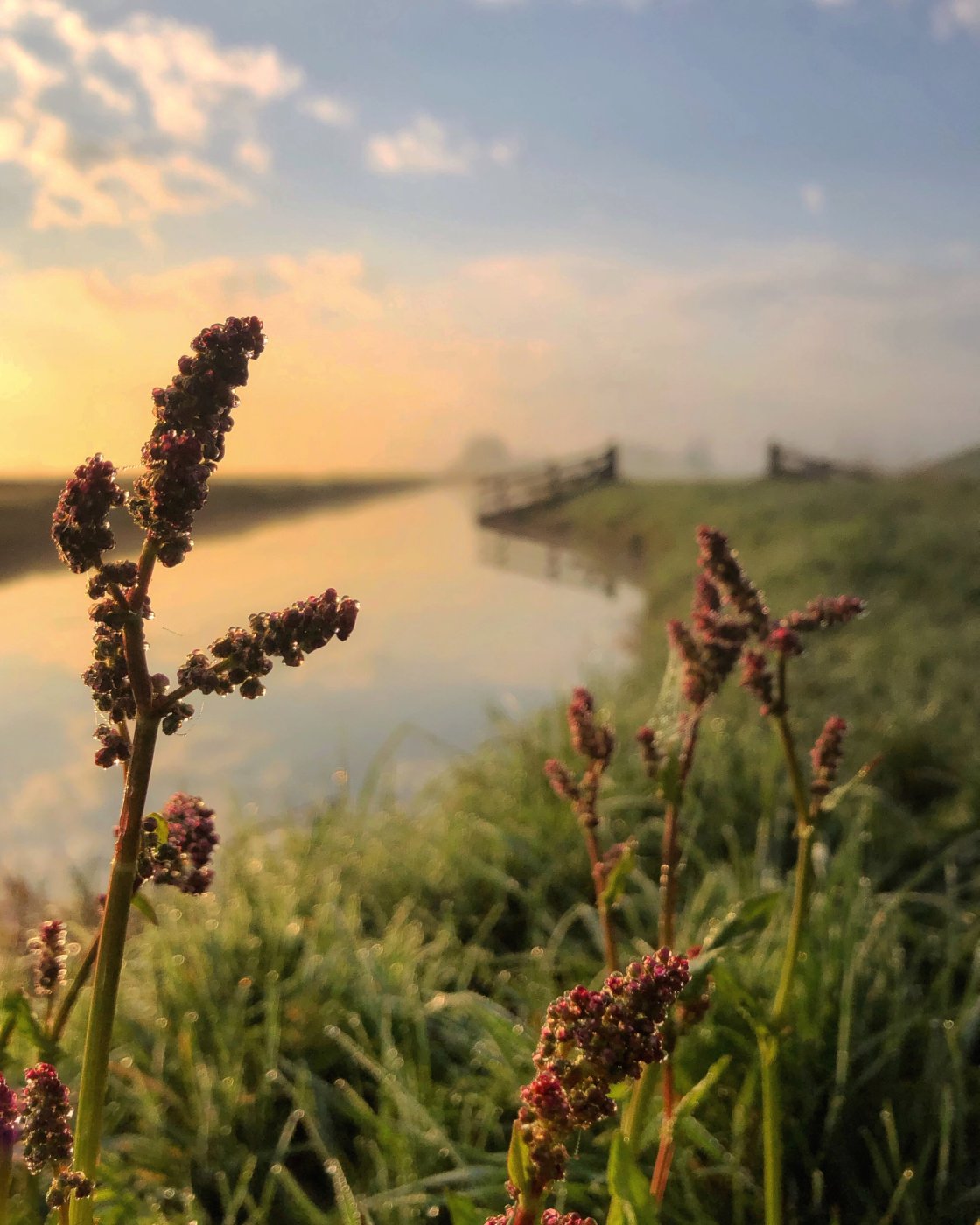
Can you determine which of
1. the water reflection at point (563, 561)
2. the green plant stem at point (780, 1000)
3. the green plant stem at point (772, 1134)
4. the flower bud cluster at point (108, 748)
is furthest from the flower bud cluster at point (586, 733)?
the water reflection at point (563, 561)

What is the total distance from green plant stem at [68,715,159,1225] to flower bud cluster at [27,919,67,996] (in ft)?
0.85

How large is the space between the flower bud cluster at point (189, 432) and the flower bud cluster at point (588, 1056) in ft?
1.40

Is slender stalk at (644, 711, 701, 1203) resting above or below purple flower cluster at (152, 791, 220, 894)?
below

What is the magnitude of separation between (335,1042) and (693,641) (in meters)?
1.52

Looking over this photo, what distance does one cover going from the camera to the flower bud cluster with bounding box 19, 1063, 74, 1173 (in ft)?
2.72

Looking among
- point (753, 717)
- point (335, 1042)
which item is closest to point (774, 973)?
point (335, 1042)

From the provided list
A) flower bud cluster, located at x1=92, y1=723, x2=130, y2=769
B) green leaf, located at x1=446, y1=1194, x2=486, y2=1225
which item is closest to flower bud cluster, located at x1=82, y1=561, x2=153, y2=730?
flower bud cluster, located at x1=92, y1=723, x2=130, y2=769

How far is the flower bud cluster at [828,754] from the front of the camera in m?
1.39

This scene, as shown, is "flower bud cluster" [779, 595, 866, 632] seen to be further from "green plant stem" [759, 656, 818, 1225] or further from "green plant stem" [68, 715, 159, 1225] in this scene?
"green plant stem" [68, 715, 159, 1225]

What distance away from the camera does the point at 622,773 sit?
13.1 ft

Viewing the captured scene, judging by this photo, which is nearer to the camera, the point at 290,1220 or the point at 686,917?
the point at 290,1220

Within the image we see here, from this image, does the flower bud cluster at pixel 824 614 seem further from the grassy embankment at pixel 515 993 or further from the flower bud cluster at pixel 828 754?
the grassy embankment at pixel 515 993

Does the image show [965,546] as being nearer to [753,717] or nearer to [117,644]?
[753,717]

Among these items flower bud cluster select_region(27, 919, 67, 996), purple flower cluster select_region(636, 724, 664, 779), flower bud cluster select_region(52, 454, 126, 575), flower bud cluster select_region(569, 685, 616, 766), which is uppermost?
flower bud cluster select_region(52, 454, 126, 575)
